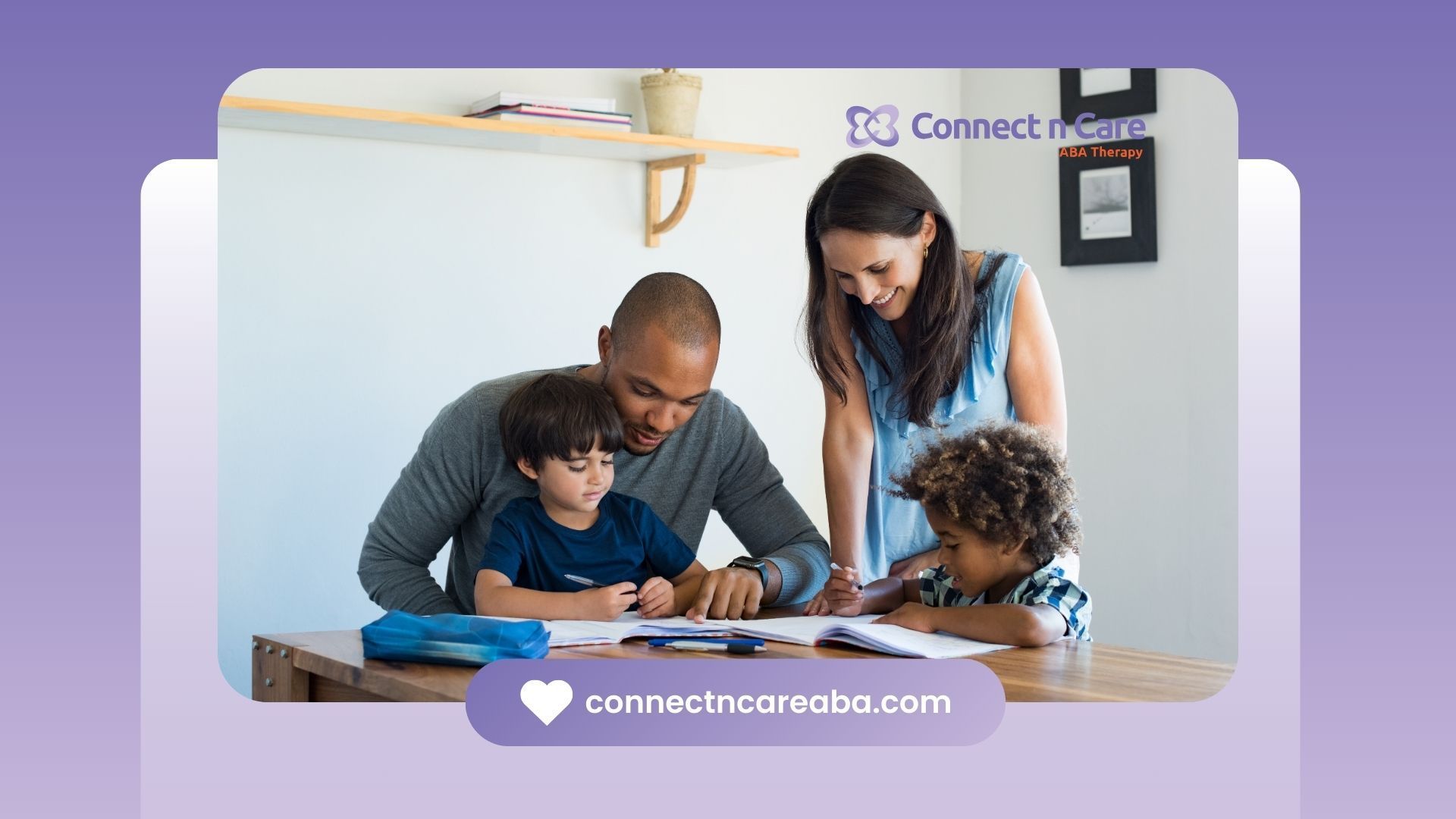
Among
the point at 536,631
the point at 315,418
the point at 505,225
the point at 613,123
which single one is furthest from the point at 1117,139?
the point at 315,418

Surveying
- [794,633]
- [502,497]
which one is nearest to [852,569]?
[794,633]

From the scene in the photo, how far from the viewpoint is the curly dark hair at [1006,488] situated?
1.68m

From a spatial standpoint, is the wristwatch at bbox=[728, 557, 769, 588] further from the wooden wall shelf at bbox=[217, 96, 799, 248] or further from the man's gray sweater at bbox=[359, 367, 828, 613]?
the wooden wall shelf at bbox=[217, 96, 799, 248]

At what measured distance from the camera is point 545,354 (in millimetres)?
1767

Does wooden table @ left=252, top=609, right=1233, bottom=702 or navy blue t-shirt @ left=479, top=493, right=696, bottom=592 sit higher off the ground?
navy blue t-shirt @ left=479, top=493, right=696, bottom=592

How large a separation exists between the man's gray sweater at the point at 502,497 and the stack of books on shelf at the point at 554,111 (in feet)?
0.86

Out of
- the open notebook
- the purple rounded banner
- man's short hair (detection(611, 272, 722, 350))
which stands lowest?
the purple rounded banner

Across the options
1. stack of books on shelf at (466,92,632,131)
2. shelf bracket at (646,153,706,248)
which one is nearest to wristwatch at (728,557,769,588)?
shelf bracket at (646,153,706,248)

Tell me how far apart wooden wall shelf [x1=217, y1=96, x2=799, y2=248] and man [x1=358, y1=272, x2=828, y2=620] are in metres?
0.10

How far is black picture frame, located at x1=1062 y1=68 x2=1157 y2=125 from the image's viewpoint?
1.69 metres

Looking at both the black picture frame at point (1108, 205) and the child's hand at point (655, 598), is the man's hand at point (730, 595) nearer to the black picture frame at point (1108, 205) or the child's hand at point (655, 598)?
the child's hand at point (655, 598)

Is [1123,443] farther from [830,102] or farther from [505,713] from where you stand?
[505,713]

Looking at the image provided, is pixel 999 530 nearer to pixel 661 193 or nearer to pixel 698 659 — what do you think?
pixel 698 659

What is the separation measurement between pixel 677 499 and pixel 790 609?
0.55ft
